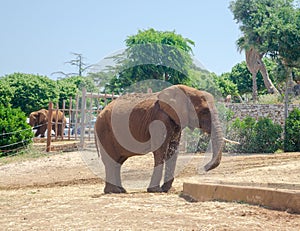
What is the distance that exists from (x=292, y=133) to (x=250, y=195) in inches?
529

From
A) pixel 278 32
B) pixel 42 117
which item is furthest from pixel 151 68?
pixel 42 117

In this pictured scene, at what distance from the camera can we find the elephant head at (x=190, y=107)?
31.2 feet

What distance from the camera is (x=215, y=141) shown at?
903cm

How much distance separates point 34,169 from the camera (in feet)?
53.2

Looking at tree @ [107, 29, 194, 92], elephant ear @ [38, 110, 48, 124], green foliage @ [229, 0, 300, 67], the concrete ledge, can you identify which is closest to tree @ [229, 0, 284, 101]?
green foliage @ [229, 0, 300, 67]

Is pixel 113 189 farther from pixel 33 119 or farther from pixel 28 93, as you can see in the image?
pixel 28 93

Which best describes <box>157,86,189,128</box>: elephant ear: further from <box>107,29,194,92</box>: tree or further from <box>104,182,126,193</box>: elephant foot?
<box>107,29,194,92</box>: tree

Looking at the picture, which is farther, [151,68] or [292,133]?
[151,68]

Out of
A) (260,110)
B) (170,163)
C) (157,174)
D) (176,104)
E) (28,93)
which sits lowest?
(157,174)

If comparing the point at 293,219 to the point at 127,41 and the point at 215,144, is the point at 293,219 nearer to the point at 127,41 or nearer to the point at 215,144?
the point at 215,144

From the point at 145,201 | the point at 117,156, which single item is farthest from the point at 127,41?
the point at 145,201

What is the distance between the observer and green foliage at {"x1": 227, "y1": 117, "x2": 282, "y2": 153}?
66.0 ft

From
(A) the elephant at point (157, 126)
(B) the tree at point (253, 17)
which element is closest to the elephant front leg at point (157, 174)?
(A) the elephant at point (157, 126)

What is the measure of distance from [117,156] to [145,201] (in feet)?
11.0
